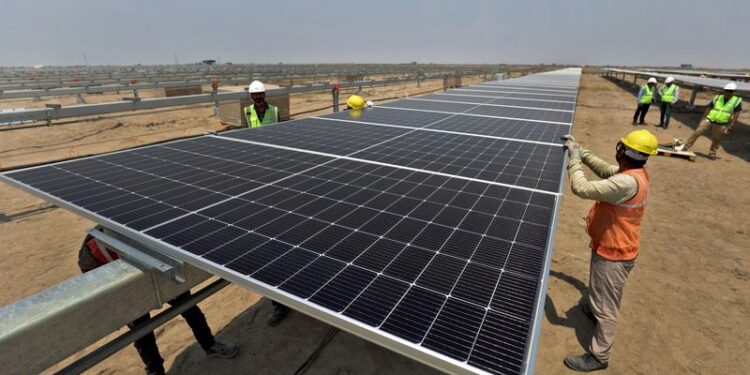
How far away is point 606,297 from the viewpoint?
4.97 metres

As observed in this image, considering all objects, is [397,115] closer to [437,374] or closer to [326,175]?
[326,175]

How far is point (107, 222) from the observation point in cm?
337

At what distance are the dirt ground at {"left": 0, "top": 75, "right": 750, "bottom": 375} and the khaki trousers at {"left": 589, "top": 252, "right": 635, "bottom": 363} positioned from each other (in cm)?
53

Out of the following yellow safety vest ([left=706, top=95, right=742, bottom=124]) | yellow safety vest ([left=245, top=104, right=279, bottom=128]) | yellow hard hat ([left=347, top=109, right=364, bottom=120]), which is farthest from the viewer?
yellow safety vest ([left=706, top=95, right=742, bottom=124])

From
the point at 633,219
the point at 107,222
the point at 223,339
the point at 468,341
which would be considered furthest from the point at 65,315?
the point at 633,219

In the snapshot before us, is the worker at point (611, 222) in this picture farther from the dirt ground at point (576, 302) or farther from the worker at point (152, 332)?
the worker at point (152, 332)

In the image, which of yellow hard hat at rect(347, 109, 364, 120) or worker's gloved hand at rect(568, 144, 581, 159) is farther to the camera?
yellow hard hat at rect(347, 109, 364, 120)

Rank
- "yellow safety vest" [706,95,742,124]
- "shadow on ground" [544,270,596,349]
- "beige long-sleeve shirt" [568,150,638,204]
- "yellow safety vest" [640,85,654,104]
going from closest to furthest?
"beige long-sleeve shirt" [568,150,638,204] < "shadow on ground" [544,270,596,349] < "yellow safety vest" [706,95,742,124] < "yellow safety vest" [640,85,654,104]

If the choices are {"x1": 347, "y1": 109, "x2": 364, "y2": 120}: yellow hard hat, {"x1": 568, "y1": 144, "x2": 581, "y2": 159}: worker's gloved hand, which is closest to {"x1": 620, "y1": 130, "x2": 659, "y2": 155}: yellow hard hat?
{"x1": 568, "y1": 144, "x2": 581, "y2": 159}: worker's gloved hand

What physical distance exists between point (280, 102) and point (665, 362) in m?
17.7

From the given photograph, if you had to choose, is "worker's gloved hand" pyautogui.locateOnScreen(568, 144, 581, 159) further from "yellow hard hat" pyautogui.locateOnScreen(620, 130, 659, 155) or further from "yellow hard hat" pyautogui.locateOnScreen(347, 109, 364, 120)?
"yellow hard hat" pyautogui.locateOnScreen(347, 109, 364, 120)

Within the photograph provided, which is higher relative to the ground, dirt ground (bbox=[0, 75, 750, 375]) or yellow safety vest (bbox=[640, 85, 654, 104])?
yellow safety vest (bbox=[640, 85, 654, 104])

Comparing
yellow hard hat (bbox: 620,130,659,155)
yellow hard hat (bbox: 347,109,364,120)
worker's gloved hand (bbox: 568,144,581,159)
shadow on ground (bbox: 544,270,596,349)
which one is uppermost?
yellow hard hat (bbox: 620,130,659,155)

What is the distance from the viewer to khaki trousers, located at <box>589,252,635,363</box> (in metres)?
4.86
